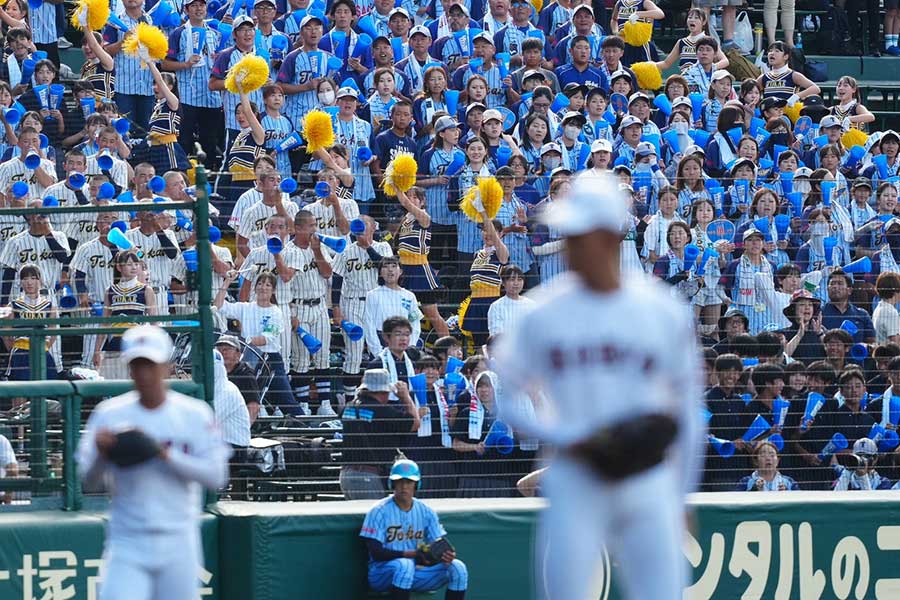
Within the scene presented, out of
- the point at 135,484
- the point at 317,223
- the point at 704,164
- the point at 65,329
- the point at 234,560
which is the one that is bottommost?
Answer: the point at 234,560

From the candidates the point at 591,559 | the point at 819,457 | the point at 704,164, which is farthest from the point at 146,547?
the point at 704,164

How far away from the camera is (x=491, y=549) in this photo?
30.2 ft

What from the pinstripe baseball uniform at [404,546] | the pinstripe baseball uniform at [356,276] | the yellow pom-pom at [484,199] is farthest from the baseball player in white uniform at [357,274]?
the pinstripe baseball uniform at [404,546]

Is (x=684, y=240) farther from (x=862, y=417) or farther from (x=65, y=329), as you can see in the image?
(x=65, y=329)

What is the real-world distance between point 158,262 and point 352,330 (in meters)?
1.36

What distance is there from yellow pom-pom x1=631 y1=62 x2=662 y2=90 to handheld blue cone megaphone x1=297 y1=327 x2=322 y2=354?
8.62 meters

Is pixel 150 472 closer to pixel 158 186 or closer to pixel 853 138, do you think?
pixel 158 186

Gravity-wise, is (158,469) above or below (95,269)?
below

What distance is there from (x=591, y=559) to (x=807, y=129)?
13.2 meters

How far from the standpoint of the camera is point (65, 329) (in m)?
8.44

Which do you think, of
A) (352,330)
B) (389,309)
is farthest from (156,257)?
(389,309)

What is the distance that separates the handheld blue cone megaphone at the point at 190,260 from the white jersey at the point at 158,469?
2647mm

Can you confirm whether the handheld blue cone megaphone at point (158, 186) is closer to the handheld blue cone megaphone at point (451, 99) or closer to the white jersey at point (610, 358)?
the handheld blue cone megaphone at point (451, 99)

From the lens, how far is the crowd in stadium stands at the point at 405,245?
9.37m
